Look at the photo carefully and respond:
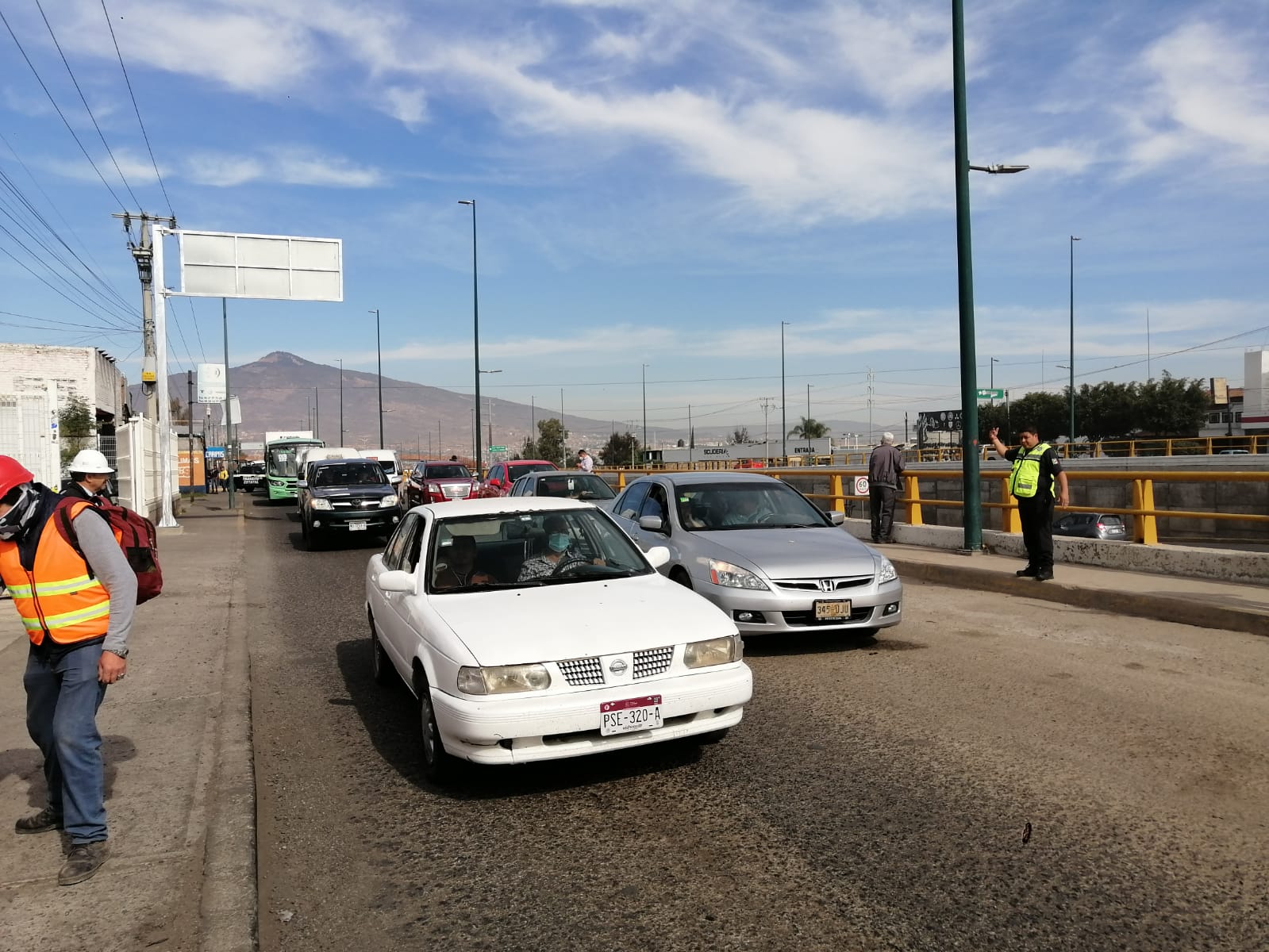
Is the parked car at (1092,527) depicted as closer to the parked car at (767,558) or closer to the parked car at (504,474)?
the parked car at (504,474)

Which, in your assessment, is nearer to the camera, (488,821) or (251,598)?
(488,821)

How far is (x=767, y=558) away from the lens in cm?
812

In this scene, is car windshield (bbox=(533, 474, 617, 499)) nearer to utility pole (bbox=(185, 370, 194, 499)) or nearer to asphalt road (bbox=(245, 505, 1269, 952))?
asphalt road (bbox=(245, 505, 1269, 952))

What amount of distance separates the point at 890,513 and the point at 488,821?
12.4 metres

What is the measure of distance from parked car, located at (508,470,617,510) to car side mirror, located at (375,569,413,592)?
9.19 metres

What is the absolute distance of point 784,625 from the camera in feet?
25.5

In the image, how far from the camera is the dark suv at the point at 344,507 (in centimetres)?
1823

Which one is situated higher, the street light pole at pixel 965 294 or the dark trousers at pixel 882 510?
the street light pole at pixel 965 294

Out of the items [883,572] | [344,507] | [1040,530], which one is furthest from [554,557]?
[344,507]

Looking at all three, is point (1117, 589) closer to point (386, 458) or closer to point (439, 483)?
point (439, 483)

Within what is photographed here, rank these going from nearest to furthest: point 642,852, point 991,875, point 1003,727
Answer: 1. point 991,875
2. point 642,852
3. point 1003,727

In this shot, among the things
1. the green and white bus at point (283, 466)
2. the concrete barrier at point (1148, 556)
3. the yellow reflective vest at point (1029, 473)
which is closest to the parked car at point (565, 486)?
the concrete barrier at point (1148, 556)

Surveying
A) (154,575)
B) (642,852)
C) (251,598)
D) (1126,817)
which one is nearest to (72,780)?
(154,575)

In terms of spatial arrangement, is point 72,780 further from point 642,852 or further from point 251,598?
point 251,598
